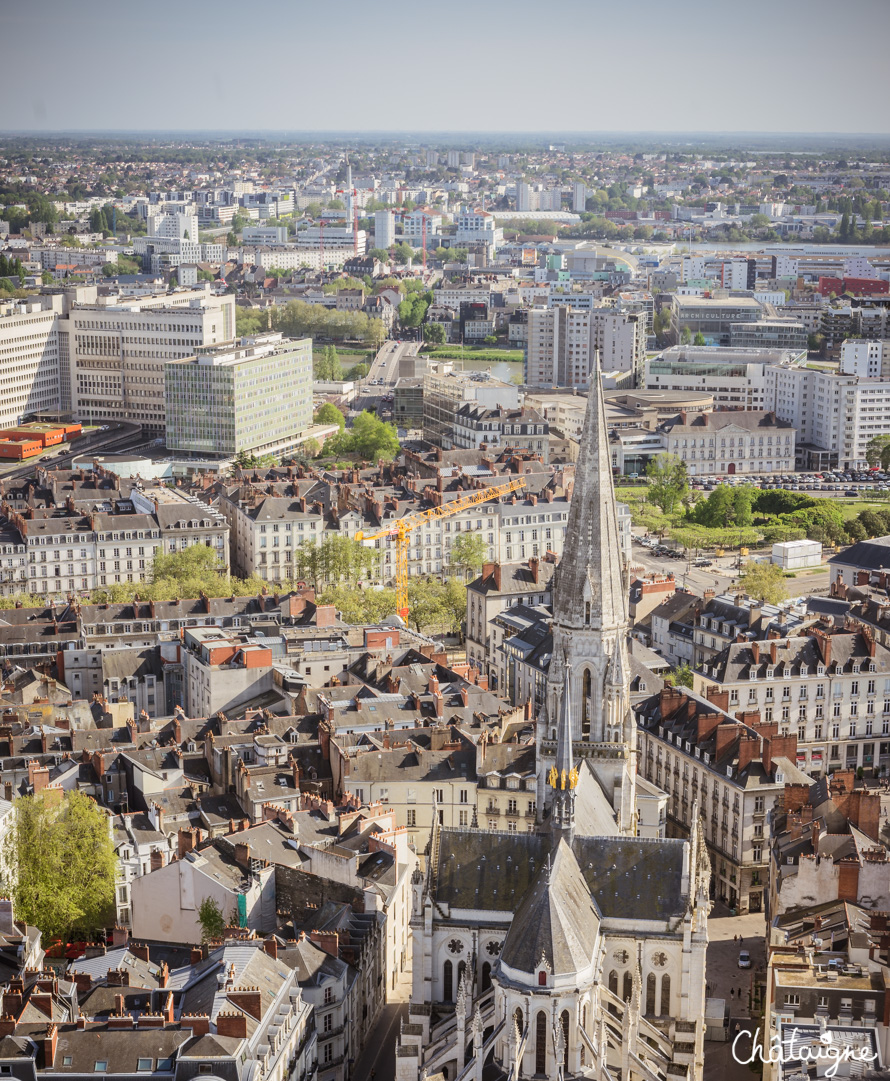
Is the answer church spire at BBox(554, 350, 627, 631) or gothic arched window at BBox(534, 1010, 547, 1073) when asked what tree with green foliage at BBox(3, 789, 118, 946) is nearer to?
church spire at BBox(554, 350, 627, 631)

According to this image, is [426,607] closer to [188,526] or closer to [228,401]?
[188,526]

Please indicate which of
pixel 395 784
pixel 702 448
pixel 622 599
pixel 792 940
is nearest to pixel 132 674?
pixel 395 784

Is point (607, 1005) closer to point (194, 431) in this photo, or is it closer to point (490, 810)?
point (490, 810)

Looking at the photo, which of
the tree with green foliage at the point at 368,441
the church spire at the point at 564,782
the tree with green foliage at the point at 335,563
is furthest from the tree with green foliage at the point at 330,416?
the church spire at the point at 564,782

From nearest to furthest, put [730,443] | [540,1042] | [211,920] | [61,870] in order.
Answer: [540,1042]
[211,920]
[61,870]
[730,443]

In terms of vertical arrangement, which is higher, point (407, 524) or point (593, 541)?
point (593, 541)

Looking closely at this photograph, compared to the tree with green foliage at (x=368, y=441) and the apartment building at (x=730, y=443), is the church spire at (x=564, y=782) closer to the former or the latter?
the tree with green foliage at (x=368, y=441)

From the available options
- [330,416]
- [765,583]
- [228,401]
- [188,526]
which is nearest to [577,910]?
[765,583]
